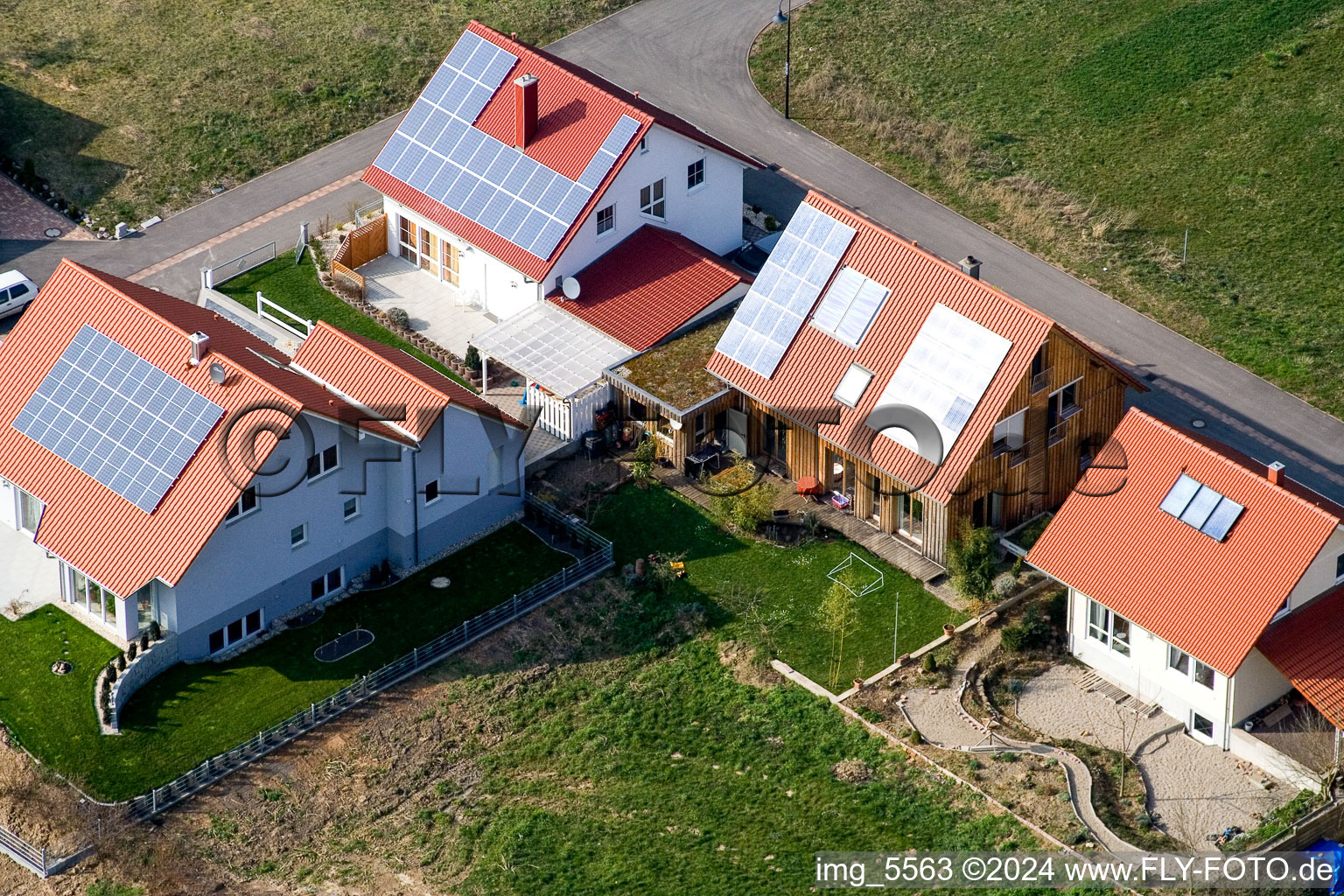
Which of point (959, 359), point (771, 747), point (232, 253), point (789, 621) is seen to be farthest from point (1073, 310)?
point (232, 253)

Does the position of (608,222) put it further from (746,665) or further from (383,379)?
(746,665)

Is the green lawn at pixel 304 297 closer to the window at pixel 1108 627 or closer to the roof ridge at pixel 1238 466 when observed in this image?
the window at pixel 1108 627

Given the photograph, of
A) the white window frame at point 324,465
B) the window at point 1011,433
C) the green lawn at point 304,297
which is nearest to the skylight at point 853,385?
Result: the window at point 1011,433

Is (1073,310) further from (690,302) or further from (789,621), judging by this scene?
(789,621)

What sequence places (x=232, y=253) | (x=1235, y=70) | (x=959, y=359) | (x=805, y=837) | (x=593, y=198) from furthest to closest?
(x=1235, y=70) → (x=232, y=253) → (x=593, y=198) → (x=959, y=359) → (x=805, y=837)

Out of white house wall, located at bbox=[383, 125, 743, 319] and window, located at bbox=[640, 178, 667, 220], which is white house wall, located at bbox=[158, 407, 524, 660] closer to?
white house wall, located at bbox=[383, 125, 743, 319]

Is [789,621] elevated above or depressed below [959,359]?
below
